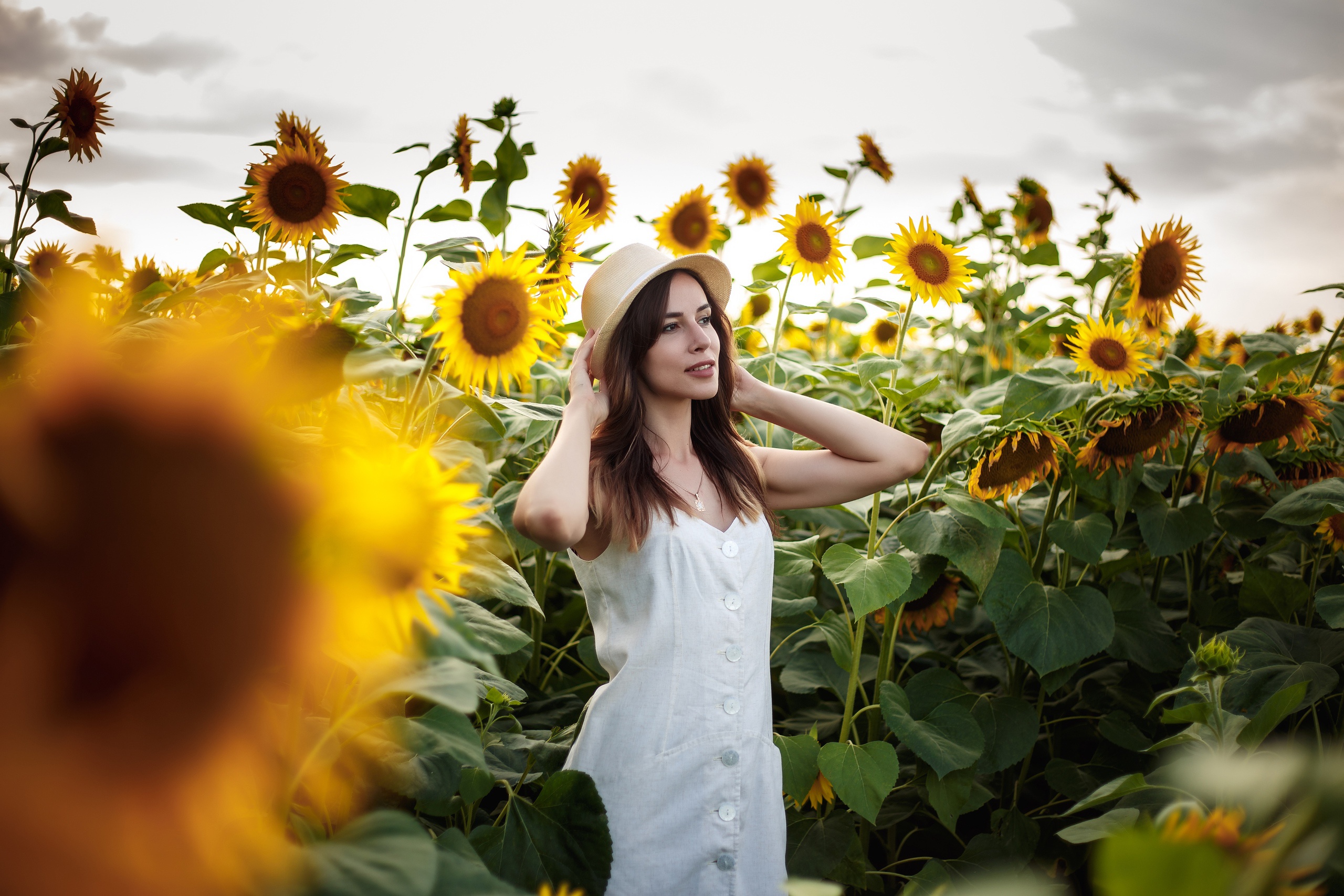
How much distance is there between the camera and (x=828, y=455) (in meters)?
2.02

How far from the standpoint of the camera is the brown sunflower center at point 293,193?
5.43 ft

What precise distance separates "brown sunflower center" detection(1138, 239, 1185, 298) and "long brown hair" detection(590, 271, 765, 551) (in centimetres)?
119

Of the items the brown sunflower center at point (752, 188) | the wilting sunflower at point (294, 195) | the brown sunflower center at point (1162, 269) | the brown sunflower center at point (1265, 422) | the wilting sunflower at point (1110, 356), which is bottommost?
the brown sunflower center at point (1265, 422)

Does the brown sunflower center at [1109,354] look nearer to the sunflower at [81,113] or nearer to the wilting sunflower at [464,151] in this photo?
the wilting sunflower at [464,151]

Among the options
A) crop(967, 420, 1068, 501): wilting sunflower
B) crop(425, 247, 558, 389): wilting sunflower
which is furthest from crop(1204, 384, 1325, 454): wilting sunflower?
crop(425, 247, 558, 389): wilting sunflower

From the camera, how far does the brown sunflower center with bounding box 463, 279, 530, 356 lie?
1.32 m

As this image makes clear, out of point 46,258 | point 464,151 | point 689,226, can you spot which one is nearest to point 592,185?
point 689,226

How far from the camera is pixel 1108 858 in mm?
471

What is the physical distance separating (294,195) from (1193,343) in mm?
2983

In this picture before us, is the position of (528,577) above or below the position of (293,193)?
below

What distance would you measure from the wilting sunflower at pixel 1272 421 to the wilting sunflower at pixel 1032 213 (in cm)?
144

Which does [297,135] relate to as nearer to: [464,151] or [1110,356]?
[464,151]

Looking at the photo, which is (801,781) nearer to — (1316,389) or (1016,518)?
(1016,518)

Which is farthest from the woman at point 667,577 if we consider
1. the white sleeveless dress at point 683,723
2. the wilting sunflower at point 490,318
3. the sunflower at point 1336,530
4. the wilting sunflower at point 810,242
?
the sunflower at point 1336,530
